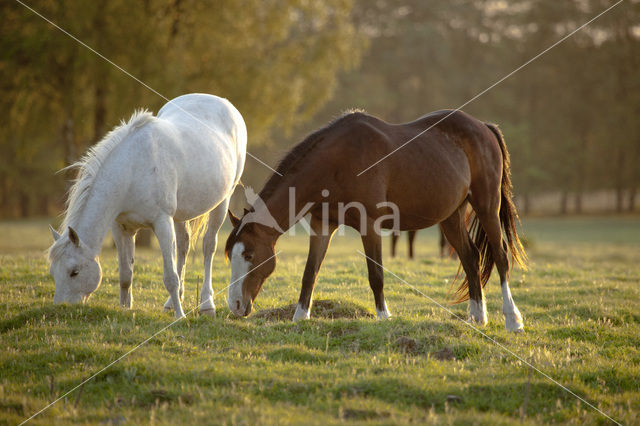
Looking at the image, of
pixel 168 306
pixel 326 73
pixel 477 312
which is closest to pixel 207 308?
pixel 168 306

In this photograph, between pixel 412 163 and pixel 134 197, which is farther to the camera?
pixel 412 163

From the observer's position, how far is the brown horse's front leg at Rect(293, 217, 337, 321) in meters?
6.57

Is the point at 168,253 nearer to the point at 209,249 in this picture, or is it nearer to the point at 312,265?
the point at 209,249

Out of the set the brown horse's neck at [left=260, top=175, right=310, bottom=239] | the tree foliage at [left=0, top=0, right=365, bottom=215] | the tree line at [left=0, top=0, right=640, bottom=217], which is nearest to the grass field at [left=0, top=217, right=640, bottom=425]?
the brown horse's neck at [left=260, top=175, right=310, bottom=239]

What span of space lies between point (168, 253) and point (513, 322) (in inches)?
155

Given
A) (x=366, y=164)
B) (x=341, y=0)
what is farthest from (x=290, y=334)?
(x=341, y=0)

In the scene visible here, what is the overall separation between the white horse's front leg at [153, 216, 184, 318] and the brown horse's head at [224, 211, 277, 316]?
1.88ft

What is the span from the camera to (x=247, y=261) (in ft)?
20.9

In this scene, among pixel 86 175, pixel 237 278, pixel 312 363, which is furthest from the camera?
pixel 237 278

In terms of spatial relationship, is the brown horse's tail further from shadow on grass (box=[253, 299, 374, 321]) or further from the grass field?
shadow on grass (box=[253, 299, 374, 321])

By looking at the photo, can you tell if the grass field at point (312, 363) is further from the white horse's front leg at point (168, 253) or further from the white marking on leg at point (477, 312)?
the white horse's front leg at point (168, 253)

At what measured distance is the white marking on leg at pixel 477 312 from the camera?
6.88 metres

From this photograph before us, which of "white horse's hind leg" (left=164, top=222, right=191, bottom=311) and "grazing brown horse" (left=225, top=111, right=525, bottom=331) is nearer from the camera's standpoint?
"grazing brown horse" (left=225, top=111, right=525, bottom=331)

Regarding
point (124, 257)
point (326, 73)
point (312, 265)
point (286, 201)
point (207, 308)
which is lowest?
point (207, 308)
